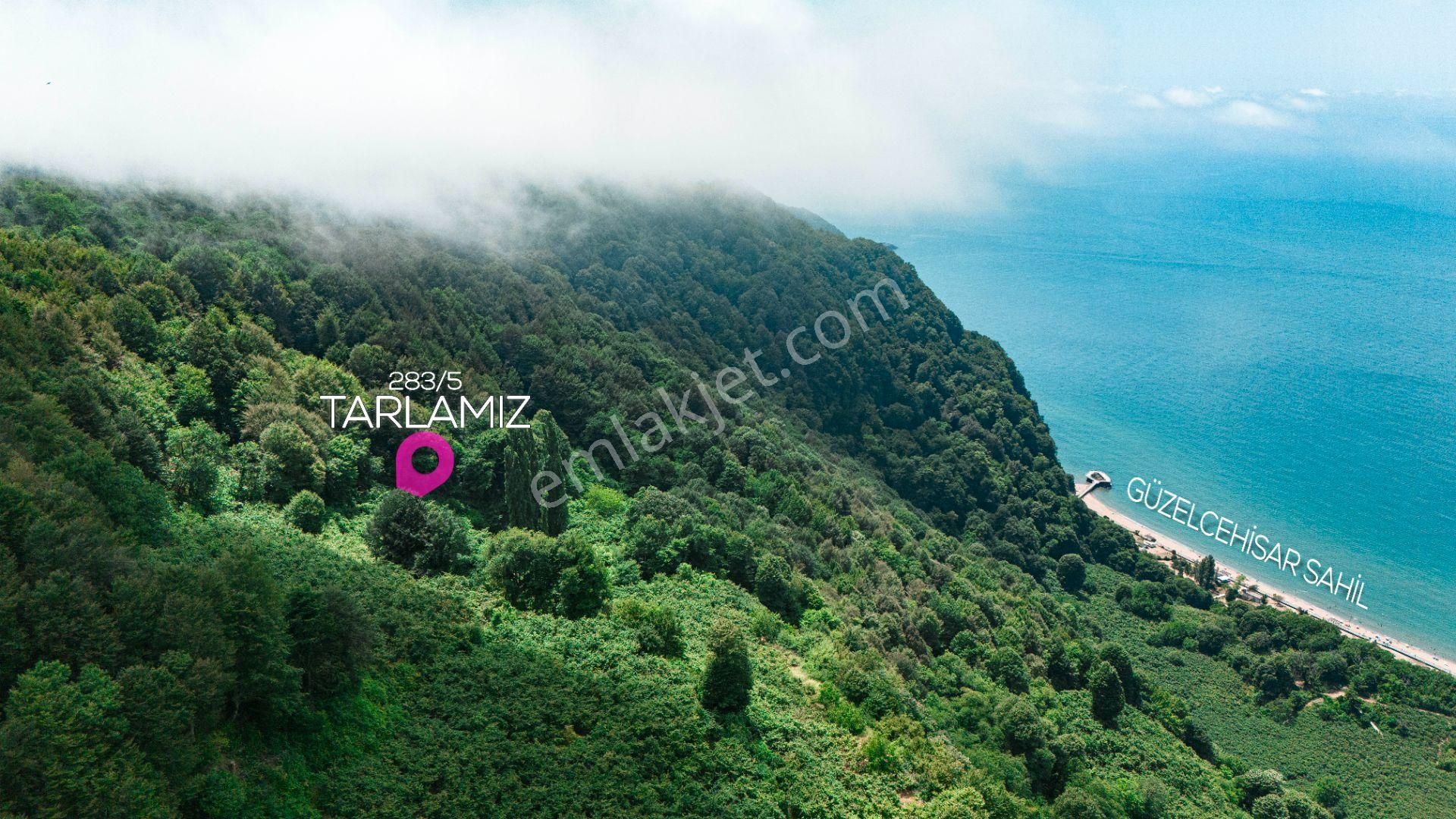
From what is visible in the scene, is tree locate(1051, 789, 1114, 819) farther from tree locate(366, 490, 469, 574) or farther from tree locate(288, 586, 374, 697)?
tree locate(288, 586, 374, 697)

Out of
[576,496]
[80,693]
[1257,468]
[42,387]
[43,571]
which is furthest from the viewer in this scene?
[1257,468]

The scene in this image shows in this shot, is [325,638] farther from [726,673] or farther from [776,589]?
[776,589]

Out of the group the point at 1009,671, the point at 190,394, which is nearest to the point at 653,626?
the point at 190,394

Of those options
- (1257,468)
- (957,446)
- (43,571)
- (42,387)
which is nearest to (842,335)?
(957,446)

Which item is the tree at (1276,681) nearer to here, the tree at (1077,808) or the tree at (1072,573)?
the tree at (1072,573)

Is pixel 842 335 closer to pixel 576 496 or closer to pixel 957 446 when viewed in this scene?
pixel 957 446

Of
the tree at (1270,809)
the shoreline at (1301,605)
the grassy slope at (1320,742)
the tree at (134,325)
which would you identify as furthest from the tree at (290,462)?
the shoreline at (1301,605)

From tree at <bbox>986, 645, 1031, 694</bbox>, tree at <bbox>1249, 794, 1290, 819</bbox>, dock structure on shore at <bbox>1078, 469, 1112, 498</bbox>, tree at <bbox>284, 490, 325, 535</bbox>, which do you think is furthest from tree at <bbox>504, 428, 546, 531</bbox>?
dock structure on shore at <bbox>1078, 469, 1112, 498</bbox>
